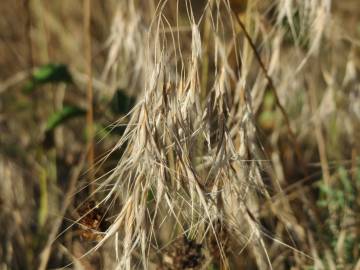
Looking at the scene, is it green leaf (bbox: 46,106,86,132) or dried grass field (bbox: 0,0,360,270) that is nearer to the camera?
dried grass field (bbox: 0,0,360,270)

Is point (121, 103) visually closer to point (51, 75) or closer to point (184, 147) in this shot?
point (51, 75)

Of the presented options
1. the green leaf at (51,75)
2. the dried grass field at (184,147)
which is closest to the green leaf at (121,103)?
the dried grass field at (184,147)

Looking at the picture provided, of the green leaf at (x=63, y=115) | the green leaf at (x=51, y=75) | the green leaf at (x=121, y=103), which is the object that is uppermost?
the green leaf at (x=51, y=75)

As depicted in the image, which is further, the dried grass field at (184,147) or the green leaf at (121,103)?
the green leaf at (121,103)

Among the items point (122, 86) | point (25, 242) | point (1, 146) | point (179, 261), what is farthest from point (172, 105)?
point (1, 146)

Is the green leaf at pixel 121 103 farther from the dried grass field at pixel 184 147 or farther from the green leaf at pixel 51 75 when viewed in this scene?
the green leaf at pixel 51 75

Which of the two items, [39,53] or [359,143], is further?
[39,53]

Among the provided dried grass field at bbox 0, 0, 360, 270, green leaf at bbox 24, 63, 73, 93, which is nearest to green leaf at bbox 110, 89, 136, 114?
dried grass field at bbox 0, 0, 360, 270

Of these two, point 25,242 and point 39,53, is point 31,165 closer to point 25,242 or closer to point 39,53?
point 25,242

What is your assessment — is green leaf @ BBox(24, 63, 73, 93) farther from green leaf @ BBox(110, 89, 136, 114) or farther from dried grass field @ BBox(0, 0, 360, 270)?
green leaf @ BBox(110, 89, 136, 114)
